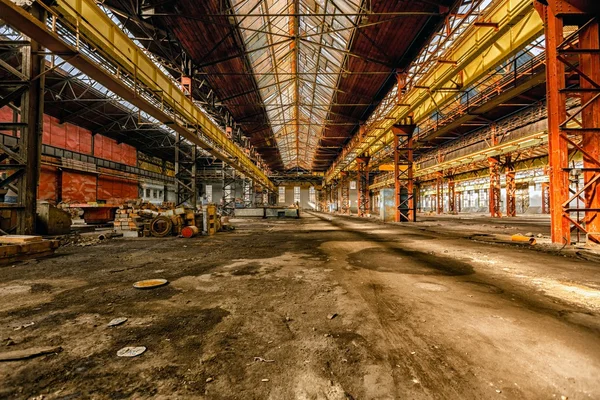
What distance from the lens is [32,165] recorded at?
19.4 feet

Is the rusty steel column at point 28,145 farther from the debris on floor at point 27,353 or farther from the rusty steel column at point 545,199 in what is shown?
the rusty steel column at point 545,199

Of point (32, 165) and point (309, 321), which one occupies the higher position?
point (32, 165)

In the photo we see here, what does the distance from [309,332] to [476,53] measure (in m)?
9.85

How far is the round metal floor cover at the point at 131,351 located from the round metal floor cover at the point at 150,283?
154cm

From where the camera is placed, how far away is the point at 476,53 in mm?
7645

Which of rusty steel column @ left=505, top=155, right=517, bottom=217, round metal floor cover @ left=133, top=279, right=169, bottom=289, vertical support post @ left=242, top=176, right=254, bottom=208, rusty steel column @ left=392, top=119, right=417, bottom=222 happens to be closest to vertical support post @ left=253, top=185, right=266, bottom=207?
vertical support post @ left=242, top=176, right=254, bottom=208

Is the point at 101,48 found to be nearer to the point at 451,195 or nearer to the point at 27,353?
the point at 27,353

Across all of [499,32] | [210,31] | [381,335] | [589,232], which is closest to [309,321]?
[381,335]

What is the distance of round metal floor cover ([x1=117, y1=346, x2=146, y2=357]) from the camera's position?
5.56 feet

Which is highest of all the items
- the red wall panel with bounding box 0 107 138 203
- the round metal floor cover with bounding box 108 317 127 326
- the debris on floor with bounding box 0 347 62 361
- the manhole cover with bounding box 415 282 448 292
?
the red wall panel with bounding box 0 107 138 203

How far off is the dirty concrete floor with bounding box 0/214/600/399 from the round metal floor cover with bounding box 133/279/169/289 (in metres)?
0.22

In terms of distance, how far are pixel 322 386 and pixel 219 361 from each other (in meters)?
0.72

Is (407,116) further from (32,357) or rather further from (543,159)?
(543,159)

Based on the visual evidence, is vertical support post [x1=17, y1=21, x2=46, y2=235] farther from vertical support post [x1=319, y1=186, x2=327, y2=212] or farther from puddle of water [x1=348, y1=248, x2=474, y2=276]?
vertical support post [x1=319, y1=186, x2=327, y2=212]
